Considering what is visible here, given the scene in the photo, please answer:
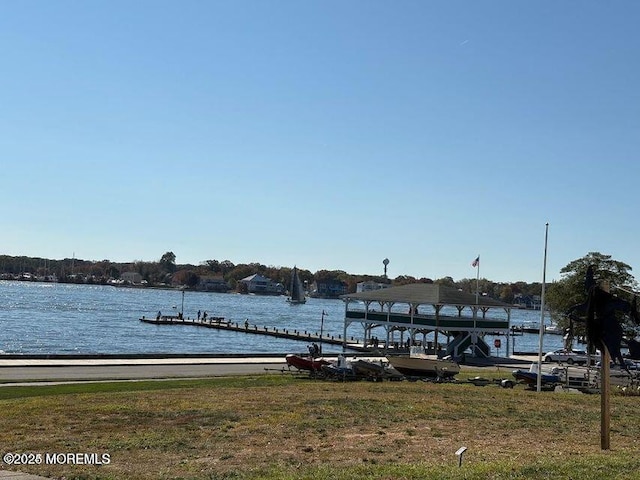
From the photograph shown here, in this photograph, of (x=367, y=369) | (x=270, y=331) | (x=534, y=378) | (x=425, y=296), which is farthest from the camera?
(x=270, y=331)

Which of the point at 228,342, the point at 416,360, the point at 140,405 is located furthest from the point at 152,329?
the point at 140,405

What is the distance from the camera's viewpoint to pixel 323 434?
17.9 meters

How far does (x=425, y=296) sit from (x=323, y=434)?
4755 cm

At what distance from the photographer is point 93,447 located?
16.7 meters

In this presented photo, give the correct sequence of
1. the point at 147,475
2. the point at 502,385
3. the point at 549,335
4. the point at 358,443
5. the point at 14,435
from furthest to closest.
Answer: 1. the point at 549,335
2. the point at 502,385
3. the point at 14,435
4. the point at 358,443
5. the point at 147,475

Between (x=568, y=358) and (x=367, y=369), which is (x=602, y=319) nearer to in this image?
(x=367, y=369)

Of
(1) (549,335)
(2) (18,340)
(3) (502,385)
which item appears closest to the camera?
(3) (502,385)

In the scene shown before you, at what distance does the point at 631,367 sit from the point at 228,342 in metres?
54.0

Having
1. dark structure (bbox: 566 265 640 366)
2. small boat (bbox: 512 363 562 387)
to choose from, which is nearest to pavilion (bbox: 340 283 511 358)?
small boat (bbox: 512 363 562 387)

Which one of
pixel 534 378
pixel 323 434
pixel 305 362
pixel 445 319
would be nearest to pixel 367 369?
pixel 305 362

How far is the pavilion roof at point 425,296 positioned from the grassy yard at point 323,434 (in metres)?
34.8

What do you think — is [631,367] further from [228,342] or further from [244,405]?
[228,342]

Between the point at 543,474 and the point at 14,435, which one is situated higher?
the point at 543,474

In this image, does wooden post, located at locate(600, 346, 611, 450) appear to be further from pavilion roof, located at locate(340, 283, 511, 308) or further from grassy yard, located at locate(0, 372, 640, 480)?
pavilion roof, located at locate(340, 283, 511, 308)
